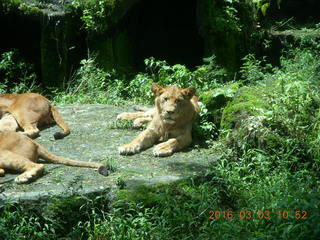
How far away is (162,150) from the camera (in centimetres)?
791

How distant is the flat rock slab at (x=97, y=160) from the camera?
6570 millimetres

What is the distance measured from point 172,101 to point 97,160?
57.7 inches

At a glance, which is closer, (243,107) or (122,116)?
(243,107)

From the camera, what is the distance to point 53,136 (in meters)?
8.86

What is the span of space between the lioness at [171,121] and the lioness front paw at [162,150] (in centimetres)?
2

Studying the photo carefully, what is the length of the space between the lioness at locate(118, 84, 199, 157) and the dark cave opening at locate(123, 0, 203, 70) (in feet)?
24.0

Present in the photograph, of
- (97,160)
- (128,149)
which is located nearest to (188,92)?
(128,149)

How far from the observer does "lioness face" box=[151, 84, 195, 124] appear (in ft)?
27.2

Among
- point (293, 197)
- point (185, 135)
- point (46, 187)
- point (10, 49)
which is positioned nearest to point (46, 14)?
point (10, 49)

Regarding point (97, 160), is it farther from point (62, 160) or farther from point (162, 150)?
point (162, 150)

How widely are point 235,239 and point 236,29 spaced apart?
364 inches

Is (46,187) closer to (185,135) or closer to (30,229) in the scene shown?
(30,229)

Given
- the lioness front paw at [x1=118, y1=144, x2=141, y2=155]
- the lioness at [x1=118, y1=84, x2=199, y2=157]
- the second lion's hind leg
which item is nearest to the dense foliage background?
the lioness at [x1=118, y1=84, x2=199, y2=157]
